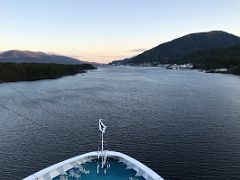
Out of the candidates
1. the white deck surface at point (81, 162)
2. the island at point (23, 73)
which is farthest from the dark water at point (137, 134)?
the island at point (23, 73)

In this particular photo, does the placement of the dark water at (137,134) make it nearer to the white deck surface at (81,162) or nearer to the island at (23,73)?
the white deck surface at (81,162)

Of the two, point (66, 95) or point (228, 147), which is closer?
point (228, 147)

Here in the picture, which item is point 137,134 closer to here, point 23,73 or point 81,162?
point 81,162

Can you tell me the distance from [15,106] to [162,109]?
94.7 ft

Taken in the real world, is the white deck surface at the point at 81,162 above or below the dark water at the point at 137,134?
above

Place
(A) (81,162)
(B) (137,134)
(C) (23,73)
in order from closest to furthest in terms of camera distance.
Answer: (A) (81,162)
(B) (137,134)
(C) (23,73)

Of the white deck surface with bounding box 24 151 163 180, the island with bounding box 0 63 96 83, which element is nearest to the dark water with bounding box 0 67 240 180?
the white deck surface with bounding box 24 151 163 180

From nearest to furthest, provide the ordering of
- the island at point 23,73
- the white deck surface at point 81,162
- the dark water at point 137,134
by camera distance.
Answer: the white deck surface at point 81,162 < the dark water at point 137,134 < the island at point 23,73

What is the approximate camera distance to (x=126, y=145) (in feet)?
128

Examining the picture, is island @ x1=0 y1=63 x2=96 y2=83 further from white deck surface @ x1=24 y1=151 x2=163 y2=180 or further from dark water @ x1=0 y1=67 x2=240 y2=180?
white deck surface @ x1=24 y1=151 x2=163 y2=180

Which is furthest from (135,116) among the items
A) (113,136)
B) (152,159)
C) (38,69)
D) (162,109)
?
(38,69)

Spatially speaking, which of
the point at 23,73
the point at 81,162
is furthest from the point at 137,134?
the point at 23,73

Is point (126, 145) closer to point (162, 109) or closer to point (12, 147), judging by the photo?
point (12, 147)

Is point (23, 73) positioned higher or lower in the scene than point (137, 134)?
higher
